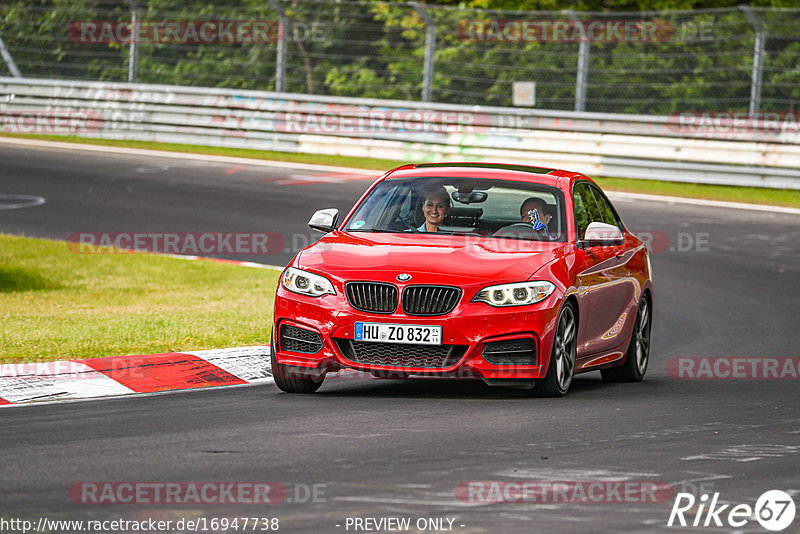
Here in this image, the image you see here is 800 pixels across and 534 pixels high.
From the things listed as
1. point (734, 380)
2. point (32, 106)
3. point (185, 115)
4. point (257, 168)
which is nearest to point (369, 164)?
point (257, 168)

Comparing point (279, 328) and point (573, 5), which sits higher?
point (573, 5)

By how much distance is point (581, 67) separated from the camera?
25531mm

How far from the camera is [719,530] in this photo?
19.0 feet

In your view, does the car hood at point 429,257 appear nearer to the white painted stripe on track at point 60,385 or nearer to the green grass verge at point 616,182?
the white painted stripe on track at point 60,385

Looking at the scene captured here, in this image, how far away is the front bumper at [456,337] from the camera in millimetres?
8727

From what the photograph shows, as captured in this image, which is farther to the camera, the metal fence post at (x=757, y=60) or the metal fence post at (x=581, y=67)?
the metal fence post at (x=581, y=67)

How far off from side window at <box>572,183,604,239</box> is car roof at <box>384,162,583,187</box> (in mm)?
171

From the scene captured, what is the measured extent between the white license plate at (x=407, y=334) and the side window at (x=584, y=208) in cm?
182

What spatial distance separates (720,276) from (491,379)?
874 cm

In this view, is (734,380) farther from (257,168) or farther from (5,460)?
(257,168)

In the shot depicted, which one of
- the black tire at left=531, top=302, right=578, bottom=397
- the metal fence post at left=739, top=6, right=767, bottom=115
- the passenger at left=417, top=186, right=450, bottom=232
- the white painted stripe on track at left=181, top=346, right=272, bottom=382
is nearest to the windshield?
the passenger at left=417, top=186, right=450, bottom=232

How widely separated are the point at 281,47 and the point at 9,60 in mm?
6658

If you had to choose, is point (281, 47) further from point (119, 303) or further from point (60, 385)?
point (60, 385)

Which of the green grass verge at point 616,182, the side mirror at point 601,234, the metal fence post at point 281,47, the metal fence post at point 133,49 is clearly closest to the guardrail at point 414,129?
the green grass verge at point 616,182
